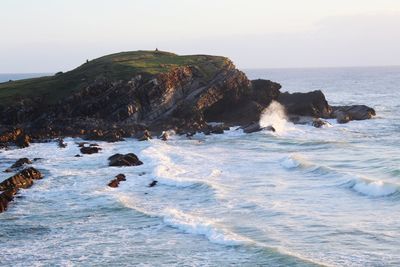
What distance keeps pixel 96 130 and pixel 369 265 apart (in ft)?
158

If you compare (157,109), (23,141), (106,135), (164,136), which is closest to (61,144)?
(23,141)

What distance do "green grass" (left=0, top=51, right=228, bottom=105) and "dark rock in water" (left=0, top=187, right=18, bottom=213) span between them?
3681 centimetres

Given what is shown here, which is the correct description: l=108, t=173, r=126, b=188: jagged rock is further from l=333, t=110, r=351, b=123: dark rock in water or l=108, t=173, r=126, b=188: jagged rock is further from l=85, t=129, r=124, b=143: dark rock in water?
l=333, t=110, r=351, b=123: dark rock in water

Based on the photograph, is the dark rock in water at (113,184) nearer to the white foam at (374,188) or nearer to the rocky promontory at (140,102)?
the white foam at (374,188)

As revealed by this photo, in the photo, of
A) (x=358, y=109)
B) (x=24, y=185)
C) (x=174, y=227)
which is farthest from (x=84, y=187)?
(x=358, y=109)

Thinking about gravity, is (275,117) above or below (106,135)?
above

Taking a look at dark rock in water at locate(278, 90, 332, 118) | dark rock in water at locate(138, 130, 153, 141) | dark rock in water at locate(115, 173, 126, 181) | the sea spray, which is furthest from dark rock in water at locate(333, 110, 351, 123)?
dark rock in water at locate(115, 173, 126, 181)

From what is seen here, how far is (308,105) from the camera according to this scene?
81.3 meters

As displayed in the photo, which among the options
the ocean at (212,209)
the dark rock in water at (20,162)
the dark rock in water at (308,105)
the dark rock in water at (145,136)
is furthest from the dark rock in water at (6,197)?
the dark rock in water at (308,105)

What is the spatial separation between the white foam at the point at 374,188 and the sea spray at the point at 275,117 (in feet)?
104

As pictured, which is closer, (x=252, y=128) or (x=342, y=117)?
(x=252, y=128)

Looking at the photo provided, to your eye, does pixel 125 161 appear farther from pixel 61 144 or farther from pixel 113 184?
pixel 61 144

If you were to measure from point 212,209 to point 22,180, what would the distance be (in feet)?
50.2

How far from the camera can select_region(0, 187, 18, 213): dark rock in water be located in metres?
33.9
